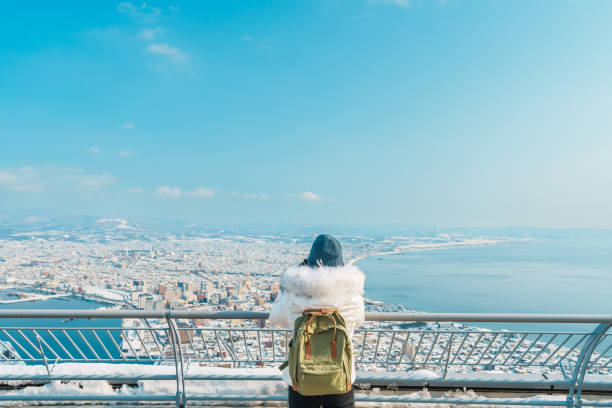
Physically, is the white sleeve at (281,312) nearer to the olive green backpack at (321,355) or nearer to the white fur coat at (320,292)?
the white fur coat at (320,292)

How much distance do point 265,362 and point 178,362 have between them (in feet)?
2.46

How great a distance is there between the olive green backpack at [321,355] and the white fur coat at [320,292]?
0.06m

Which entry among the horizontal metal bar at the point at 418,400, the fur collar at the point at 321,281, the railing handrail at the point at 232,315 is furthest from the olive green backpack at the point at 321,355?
the horizontal metal bar at the point at 418,400

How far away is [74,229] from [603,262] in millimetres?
64285

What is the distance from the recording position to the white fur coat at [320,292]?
69.4 inches

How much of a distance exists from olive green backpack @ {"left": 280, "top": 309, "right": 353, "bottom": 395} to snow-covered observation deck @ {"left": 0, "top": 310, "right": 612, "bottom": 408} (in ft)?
2.33

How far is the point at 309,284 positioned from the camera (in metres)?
1.76

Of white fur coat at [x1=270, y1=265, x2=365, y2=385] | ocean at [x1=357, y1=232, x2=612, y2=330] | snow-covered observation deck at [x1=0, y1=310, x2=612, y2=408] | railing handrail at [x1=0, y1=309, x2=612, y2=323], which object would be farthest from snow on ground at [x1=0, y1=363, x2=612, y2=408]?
ocean at [x1=357, y1=232, x2=612, y2=330]

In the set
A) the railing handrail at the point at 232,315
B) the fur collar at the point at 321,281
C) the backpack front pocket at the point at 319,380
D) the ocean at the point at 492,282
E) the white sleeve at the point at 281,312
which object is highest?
the fur collar at the point at 321,281

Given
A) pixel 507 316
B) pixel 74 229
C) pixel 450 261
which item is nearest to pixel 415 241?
pixel 450 261

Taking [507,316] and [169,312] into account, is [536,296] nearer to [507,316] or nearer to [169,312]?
[507,316]

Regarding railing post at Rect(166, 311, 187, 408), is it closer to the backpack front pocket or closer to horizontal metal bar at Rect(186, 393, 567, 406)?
horizontal metal bar at Rect(186, 393, 567, 406)

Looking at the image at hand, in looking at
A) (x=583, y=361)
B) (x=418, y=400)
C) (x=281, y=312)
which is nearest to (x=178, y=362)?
(x=281, y=312)

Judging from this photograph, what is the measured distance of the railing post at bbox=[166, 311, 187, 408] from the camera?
2690mm
